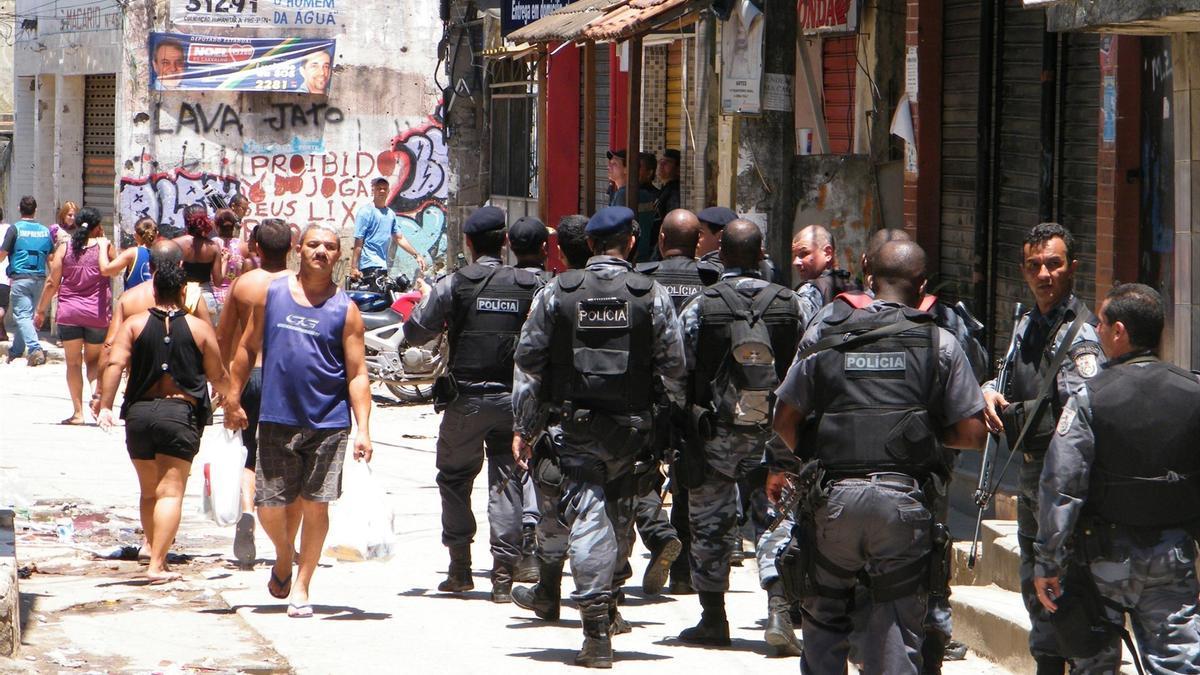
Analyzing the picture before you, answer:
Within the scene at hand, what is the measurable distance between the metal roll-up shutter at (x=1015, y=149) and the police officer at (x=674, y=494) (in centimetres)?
290

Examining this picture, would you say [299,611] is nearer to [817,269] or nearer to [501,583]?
[501,583]

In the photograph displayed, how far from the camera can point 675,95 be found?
648 inches

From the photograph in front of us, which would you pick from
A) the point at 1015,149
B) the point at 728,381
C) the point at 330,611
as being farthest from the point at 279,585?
the point at 1015,149

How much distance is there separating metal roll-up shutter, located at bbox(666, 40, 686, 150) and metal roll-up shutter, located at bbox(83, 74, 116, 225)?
1138cm

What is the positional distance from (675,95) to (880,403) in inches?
455

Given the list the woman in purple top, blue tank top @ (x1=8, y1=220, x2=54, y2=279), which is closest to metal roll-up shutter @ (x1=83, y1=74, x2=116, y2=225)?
blue tank top @ (x1=8, y1=220, x2=54, y2=279)

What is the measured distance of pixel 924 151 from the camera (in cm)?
1106

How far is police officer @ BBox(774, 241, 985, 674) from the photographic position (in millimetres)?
5152

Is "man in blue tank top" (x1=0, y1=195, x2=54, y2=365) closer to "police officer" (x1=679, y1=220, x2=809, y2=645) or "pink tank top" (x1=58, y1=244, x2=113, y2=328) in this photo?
"pink tank top" (x1=58, y1=244, x2=113, y2=328)

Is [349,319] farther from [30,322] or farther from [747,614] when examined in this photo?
[30,322]

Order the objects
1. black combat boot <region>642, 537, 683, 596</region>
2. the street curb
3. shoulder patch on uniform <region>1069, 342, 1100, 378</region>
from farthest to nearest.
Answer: black combat boot <region>642, 537, 683, 596</region>
the street curb
shoulder patch on uniform <region>1069, 342, 1100, 378</region>

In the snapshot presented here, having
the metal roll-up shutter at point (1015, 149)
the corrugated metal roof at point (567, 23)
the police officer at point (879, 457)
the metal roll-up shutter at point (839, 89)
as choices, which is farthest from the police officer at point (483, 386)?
the metal roll-up shutter at point (839, 89)

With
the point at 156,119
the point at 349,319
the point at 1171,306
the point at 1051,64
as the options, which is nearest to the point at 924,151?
the point at 1051,64

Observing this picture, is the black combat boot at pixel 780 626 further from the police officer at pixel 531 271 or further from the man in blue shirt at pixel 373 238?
the man in blue shirt at pixel 373 238
